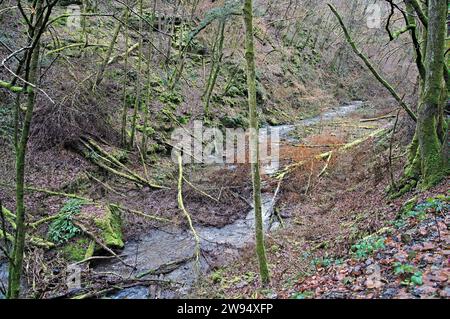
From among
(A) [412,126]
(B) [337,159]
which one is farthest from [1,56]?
(A) [412,126]

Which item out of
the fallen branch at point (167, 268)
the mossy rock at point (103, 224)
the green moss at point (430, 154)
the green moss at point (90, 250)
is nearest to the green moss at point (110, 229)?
the mossy rock at point (103, 224)

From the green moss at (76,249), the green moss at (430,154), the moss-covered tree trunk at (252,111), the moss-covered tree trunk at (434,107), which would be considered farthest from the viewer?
the green moss at (76,249)

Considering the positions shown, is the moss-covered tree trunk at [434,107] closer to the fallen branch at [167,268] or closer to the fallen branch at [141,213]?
the fallen branch at [167,268]

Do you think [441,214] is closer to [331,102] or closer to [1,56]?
[1,56]

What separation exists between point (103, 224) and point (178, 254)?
1.92 meters

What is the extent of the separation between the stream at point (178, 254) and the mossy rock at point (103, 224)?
1.11 ft

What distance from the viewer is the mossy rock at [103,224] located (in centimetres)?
814

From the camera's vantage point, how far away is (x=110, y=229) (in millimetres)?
8406

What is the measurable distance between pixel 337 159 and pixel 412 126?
297cm

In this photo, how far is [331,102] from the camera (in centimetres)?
2958

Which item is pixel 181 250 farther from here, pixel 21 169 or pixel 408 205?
pixel 408 205

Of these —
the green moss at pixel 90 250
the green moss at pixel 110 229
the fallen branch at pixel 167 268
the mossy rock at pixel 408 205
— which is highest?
the mossy rock at pixel 408 205

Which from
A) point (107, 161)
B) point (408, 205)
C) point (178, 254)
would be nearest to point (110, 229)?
point (178, 254)

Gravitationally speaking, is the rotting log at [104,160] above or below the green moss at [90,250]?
above
